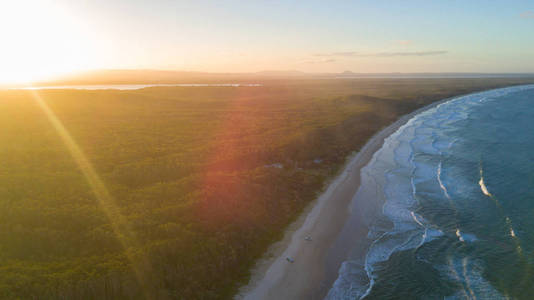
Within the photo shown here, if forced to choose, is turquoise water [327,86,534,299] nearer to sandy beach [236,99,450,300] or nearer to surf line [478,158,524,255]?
surf line [478,158,524,255]

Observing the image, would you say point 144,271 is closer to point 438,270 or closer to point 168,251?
point 168,251

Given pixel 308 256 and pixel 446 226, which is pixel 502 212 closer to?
pixel 446 226

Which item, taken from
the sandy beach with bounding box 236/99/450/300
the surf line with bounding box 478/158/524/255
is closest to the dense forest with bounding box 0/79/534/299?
the sandy beach with bounding box 236/99/450/300

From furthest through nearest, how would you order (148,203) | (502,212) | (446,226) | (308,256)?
(148,203) → (502,212) → (446,226) → (308,256)

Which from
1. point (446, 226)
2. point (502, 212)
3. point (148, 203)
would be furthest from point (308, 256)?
point (502, 212)

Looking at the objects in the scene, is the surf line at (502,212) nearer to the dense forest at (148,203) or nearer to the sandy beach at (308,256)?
the sandy beach at (308,256)

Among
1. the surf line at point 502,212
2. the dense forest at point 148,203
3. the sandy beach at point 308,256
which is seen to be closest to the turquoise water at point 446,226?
the surf line at point 502,212
